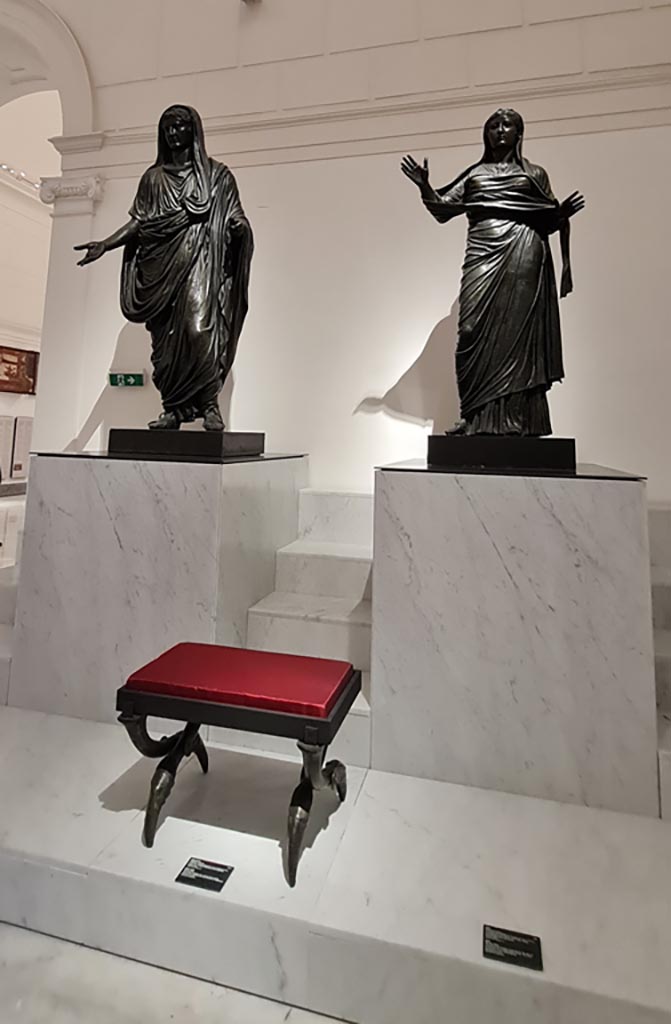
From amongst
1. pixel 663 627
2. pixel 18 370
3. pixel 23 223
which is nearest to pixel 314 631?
pixel 663 627

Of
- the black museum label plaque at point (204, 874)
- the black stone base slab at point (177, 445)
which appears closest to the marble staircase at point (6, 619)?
the black stone base slab at point (177, 445)

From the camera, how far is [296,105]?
10.9ft

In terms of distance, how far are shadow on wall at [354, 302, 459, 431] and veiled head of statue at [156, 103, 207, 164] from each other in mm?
1417

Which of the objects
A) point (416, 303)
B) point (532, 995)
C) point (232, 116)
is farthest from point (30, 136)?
point (532, 995)

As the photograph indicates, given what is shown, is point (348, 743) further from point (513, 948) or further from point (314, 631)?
point (513, 948)

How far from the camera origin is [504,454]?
1948 millimetres

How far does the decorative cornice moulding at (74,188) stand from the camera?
353 centimetres

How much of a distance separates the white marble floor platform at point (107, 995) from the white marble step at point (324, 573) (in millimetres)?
A: 1398

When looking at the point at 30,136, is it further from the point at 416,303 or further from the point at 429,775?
the point at 429,775

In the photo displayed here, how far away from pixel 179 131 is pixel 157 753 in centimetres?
234

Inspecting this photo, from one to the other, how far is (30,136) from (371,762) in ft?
22.9

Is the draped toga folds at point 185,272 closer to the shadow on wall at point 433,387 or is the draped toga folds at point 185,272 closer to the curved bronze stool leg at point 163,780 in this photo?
the shadow on wall at point 433,387

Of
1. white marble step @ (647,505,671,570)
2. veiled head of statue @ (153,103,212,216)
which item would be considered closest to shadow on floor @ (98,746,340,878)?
white marble step @ (647,505,671,570)

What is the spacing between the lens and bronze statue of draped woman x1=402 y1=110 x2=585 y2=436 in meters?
2.06
